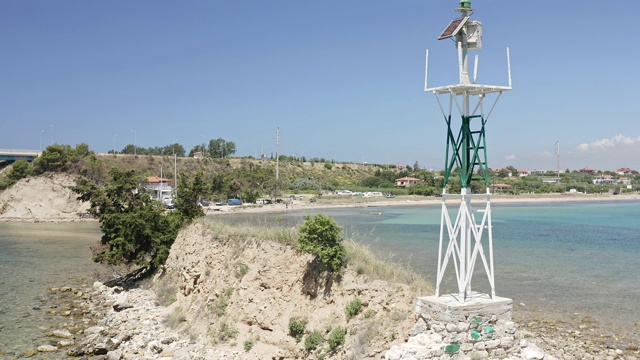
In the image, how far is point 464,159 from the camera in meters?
A: 13.8

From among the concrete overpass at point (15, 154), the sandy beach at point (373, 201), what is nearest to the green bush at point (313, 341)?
the sandy beach at point (373, 201)

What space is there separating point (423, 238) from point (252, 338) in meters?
35.5

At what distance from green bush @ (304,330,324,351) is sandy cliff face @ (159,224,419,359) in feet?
0.71

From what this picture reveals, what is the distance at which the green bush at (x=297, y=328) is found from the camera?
15.8m

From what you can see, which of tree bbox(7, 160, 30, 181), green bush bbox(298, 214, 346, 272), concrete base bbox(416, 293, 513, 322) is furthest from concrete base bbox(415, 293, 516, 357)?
tree bbox(7, 160, 30, 181)

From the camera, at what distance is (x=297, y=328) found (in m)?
15.9

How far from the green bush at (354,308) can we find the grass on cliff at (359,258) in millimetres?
830

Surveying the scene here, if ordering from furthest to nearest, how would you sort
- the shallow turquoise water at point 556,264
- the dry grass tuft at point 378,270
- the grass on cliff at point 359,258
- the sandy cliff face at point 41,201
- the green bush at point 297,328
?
the sandy cliff face at point 41,201 → the shallow turquoise water at point 556,264 → the green bush at point 297,328 → the grass on cliff at point 359,258 → the dry grass tuft at point 378,270

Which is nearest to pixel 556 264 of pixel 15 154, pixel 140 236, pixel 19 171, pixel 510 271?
pixel 510 271

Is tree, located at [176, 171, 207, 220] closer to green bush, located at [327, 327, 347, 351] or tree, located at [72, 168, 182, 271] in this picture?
tree, located at [72, 168, 182, 271]

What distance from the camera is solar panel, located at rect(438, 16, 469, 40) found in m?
13.4

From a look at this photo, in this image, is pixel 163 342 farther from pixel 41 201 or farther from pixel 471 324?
pixel 41 201

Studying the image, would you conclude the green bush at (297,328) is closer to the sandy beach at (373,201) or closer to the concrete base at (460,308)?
the concrete base at (460,308)

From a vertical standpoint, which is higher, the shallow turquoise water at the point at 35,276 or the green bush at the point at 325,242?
the green bush at the point at 325,242
